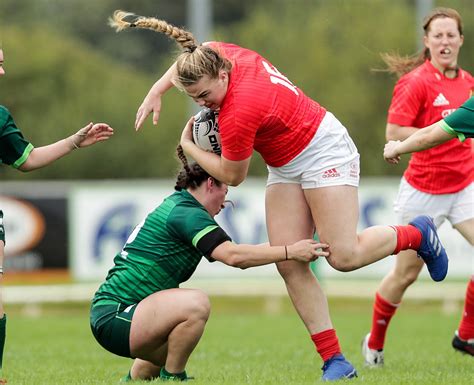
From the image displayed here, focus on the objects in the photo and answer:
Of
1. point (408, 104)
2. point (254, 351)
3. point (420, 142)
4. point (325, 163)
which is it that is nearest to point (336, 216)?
point (325, 163)

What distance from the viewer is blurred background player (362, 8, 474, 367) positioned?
26.4ft

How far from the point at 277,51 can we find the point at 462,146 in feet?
108

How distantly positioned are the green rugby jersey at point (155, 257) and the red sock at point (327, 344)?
0.91 metres

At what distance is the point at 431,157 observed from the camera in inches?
324

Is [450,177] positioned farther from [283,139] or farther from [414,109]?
[283,139]

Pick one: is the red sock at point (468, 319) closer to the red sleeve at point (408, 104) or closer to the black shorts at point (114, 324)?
the red sleeve at point (408, 104)

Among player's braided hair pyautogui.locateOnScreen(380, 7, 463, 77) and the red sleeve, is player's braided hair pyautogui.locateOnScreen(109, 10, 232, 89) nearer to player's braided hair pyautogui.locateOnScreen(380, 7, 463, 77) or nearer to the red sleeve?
the red sleeve

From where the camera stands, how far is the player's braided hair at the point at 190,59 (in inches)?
253

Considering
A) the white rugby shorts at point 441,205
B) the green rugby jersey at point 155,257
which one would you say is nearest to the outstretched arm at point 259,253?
the green rugby jersey at point 155,257

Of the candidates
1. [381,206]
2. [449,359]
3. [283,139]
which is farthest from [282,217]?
[381,206]

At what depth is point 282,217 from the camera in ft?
22.7

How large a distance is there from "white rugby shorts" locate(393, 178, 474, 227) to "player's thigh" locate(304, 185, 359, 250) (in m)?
1.60

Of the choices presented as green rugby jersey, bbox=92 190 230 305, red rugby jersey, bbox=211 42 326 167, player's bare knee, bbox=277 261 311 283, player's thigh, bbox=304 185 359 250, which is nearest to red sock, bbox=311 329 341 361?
player's bare knee, bbox=277 261 311 283

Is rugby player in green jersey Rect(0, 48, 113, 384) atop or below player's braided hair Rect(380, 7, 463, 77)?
below
